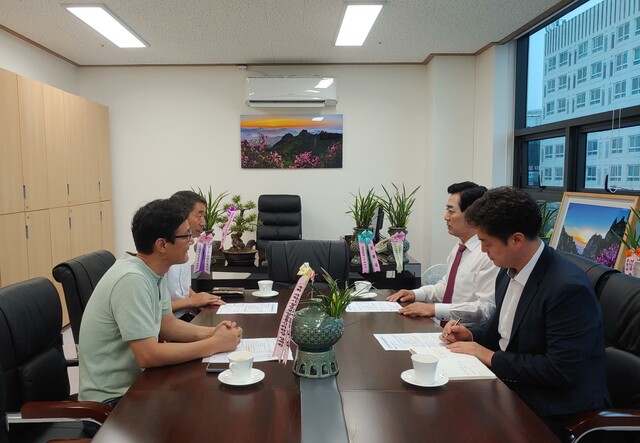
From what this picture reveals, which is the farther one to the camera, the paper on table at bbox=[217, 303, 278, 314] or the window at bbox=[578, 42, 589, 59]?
the window at bbox=[578, 42, 589, 59]

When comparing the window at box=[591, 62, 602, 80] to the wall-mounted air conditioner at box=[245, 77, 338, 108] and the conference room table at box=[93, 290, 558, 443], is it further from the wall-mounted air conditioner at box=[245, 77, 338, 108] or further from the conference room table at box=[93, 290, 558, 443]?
the conference room table at box=[93, 290, 558, 443]

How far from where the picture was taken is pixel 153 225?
1.73 metres

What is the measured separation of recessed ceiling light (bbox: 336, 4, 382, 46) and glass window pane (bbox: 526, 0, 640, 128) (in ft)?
5.29

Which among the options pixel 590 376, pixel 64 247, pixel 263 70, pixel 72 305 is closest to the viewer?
pixel 590 376

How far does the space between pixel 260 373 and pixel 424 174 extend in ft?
15.5

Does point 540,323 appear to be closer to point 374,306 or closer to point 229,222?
point 374,306

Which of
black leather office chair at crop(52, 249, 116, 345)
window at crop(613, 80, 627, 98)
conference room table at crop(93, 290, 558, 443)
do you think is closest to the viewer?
conference room table at crop(93, 290, 558, 443)

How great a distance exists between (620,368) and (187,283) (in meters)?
2.13

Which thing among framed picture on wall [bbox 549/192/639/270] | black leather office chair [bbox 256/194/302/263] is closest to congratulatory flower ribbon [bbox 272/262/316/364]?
framed picture on wall [bbox 549/192/639/270]

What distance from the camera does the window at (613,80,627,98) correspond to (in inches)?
132

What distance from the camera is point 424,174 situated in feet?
19.2

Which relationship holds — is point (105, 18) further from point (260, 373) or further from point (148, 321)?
point (260, 373)

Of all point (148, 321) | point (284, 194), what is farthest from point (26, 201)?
point (148, 321)

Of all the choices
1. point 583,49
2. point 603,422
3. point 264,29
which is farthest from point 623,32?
point 603,422
